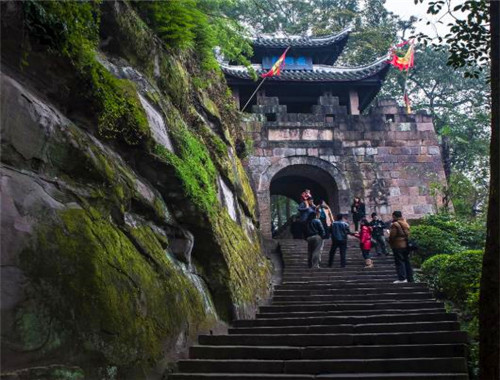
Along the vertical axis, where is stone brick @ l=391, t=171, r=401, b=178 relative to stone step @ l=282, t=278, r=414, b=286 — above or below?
above

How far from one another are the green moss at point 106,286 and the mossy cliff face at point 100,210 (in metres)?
0.01

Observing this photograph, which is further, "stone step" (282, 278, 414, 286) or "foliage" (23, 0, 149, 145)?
"stone step" (282, 278, 414, 286)

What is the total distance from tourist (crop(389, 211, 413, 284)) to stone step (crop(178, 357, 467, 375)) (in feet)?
12.1

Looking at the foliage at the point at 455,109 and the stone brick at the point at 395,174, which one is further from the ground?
the foliage at the point at 455,109

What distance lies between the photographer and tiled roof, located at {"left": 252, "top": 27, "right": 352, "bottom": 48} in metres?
20.0

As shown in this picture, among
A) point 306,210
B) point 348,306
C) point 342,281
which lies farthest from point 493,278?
point 306,210

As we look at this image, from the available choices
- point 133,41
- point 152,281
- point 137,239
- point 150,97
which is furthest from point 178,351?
point 133,41

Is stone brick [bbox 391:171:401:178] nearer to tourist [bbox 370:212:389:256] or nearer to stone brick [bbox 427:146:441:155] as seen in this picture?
stone brick [bbox 427:146:441:155]

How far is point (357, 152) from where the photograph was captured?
16.2 metres

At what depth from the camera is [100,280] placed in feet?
11.5

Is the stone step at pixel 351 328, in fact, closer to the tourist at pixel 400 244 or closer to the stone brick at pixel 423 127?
the tourist at pixel 400 244

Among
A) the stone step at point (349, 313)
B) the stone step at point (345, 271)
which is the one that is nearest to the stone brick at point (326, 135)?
the stone step at point (345, 271)

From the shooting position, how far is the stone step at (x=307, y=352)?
16.2 feet

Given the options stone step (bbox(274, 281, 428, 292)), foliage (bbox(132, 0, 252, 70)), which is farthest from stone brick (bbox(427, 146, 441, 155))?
foliage (bbox(132, 0, 252, 70))
